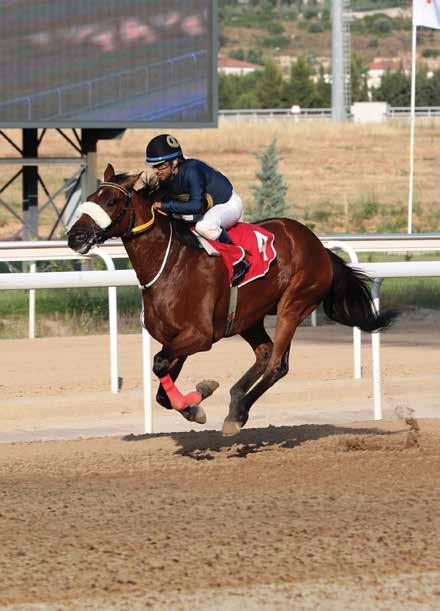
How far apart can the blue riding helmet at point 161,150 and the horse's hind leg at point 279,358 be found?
1124 millimetres

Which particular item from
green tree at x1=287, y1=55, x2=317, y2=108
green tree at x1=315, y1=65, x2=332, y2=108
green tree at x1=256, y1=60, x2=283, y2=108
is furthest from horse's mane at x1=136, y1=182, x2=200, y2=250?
green tree at x1=315, y1=65, x2=332, y2=108

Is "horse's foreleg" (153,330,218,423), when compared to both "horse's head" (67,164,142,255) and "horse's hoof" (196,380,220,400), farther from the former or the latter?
"horse's head" (67,164,142,255)

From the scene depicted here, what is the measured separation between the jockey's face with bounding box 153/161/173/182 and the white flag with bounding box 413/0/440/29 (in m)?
17.2

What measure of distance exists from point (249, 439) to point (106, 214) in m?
1.78

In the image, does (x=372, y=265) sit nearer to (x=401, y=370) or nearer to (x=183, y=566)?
(x=401, y=370)

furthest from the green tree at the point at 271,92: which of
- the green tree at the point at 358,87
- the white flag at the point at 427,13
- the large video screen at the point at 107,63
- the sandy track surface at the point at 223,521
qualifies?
the sandy track surface at the point at 223,521

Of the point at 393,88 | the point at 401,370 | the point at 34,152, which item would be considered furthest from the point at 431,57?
the point at 401,370

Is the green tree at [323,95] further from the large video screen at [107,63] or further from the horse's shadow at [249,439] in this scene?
the horse's shadow at [249,439]

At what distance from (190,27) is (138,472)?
11905mm

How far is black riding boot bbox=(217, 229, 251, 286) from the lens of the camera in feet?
20.4

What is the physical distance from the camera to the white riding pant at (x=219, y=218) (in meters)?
6.11

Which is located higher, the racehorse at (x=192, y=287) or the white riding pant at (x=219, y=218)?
the white riding pant at (x=219, y=218)

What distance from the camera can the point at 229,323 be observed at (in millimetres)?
6297

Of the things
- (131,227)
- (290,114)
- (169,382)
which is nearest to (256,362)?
(169,382)
